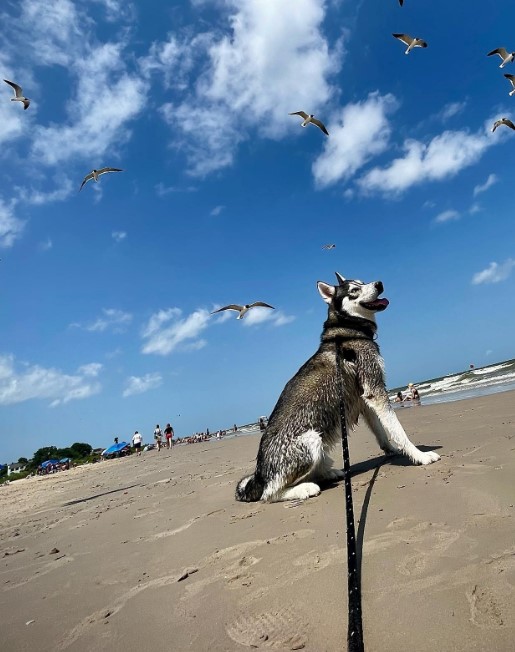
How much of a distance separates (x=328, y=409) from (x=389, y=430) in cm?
95

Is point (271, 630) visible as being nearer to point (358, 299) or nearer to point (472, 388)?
point (358, 299)

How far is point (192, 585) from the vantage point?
11.4 ft

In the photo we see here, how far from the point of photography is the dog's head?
22.7ft

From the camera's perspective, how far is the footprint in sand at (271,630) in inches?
92.7

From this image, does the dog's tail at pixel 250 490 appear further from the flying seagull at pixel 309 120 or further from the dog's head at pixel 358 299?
the flying seagull at pixel 309 120

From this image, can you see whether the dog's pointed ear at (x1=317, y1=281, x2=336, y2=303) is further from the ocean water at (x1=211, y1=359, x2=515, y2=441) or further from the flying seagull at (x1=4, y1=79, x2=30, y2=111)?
the flying seagull at (x1=4, y1=79, x2=30, y2=111)

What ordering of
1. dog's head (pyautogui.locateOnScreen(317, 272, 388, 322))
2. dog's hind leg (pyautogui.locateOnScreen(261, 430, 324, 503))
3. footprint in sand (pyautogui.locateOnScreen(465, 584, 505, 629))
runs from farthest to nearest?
dog's head (pyautogui.locateOnScreen(317, 272, 388, 322))
dog's hind leg (pyautogui.locateOnScreen(261, 430, 324, 503))
footprint in sand (pyautogui.locateOnScreen(465, 584, 505, 629))

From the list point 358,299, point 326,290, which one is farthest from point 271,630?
point 326,290

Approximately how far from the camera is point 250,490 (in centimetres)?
591

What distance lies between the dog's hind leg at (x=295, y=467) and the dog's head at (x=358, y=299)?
7.90ft

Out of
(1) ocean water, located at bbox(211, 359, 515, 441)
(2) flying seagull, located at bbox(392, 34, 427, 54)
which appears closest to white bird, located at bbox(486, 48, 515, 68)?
(2) flying seagull, located at bbox(392, 34, 427, 54)

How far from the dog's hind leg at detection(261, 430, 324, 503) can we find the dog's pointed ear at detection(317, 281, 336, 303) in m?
2.62

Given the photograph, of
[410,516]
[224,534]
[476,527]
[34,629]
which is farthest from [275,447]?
[34,629]

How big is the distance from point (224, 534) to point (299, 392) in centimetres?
207
